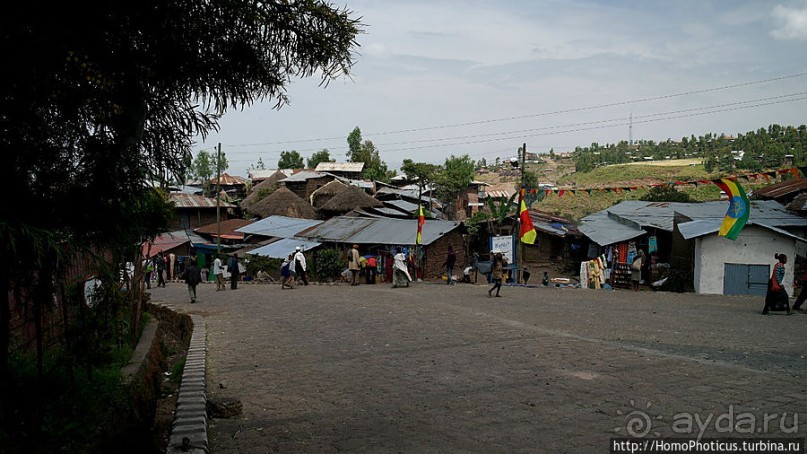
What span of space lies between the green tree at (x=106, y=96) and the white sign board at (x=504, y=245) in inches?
973

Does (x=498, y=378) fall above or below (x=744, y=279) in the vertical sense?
below

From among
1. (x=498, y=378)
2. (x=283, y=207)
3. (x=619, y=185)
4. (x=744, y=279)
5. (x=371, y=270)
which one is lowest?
(x=498, y=378)

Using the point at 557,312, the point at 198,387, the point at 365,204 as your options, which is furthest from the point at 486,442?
the point at 365,204

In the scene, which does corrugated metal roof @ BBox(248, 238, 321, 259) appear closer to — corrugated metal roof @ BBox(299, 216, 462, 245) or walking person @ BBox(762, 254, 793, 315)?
corrugated metal roof @ BBox(299, 216, 462, 245)

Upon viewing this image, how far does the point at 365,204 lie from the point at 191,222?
15238 mm

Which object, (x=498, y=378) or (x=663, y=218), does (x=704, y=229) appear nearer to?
(x=663, y=218)

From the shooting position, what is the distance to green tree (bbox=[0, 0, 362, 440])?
443cm

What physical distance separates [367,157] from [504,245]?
51770 mm

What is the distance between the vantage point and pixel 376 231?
3309 cm

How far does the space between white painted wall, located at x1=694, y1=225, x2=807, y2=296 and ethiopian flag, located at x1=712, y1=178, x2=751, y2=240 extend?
417 cm

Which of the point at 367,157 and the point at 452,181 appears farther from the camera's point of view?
the point at 367,157

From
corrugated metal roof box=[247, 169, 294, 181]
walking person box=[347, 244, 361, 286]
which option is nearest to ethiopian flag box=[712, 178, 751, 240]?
walking person box=[347, 244, 361, 286]

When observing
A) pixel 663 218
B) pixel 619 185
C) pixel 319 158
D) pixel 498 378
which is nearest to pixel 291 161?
pixel 319 158

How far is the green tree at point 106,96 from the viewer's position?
4.43m
